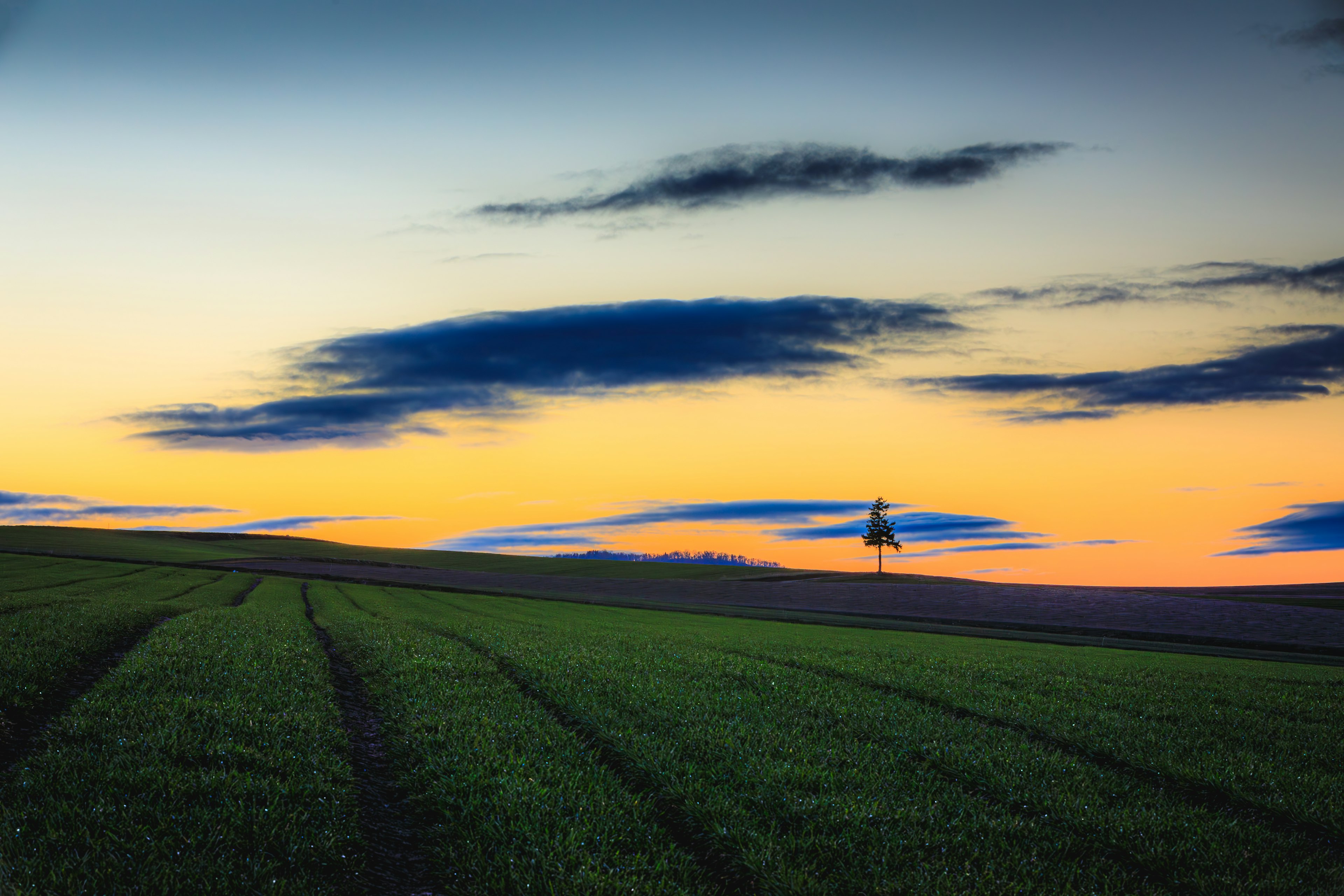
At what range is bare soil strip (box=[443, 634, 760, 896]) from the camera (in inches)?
310

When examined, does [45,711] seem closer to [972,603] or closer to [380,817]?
[380,817]

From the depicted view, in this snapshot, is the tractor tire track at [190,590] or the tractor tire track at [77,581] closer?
the tractor tire track at [190,590]

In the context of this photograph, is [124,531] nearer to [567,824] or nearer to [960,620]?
[960,620]

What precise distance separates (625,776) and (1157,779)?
30.0 ft

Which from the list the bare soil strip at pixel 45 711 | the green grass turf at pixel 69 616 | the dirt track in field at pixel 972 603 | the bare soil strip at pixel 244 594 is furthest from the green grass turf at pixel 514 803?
the dirt track in field at pixel 972 603

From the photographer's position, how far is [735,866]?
7.98 m

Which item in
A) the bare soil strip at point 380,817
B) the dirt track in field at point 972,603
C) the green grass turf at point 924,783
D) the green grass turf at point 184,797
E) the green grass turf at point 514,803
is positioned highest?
the green grass turf at point 184,797

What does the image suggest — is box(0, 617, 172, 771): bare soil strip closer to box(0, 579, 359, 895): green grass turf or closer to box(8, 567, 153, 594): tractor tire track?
box(0, 579, 359, 895): green grass turf

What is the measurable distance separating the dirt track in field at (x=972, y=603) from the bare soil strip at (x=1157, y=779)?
5014cm

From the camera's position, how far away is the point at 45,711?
13.3 m

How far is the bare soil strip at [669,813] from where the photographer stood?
7.88 m

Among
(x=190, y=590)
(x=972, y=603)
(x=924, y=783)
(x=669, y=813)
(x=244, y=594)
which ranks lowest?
(x=972, y=603)

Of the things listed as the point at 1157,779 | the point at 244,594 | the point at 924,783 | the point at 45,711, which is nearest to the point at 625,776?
the point at 924,783

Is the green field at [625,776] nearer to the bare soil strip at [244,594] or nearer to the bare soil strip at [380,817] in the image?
the bare soil strip at [380,817]
